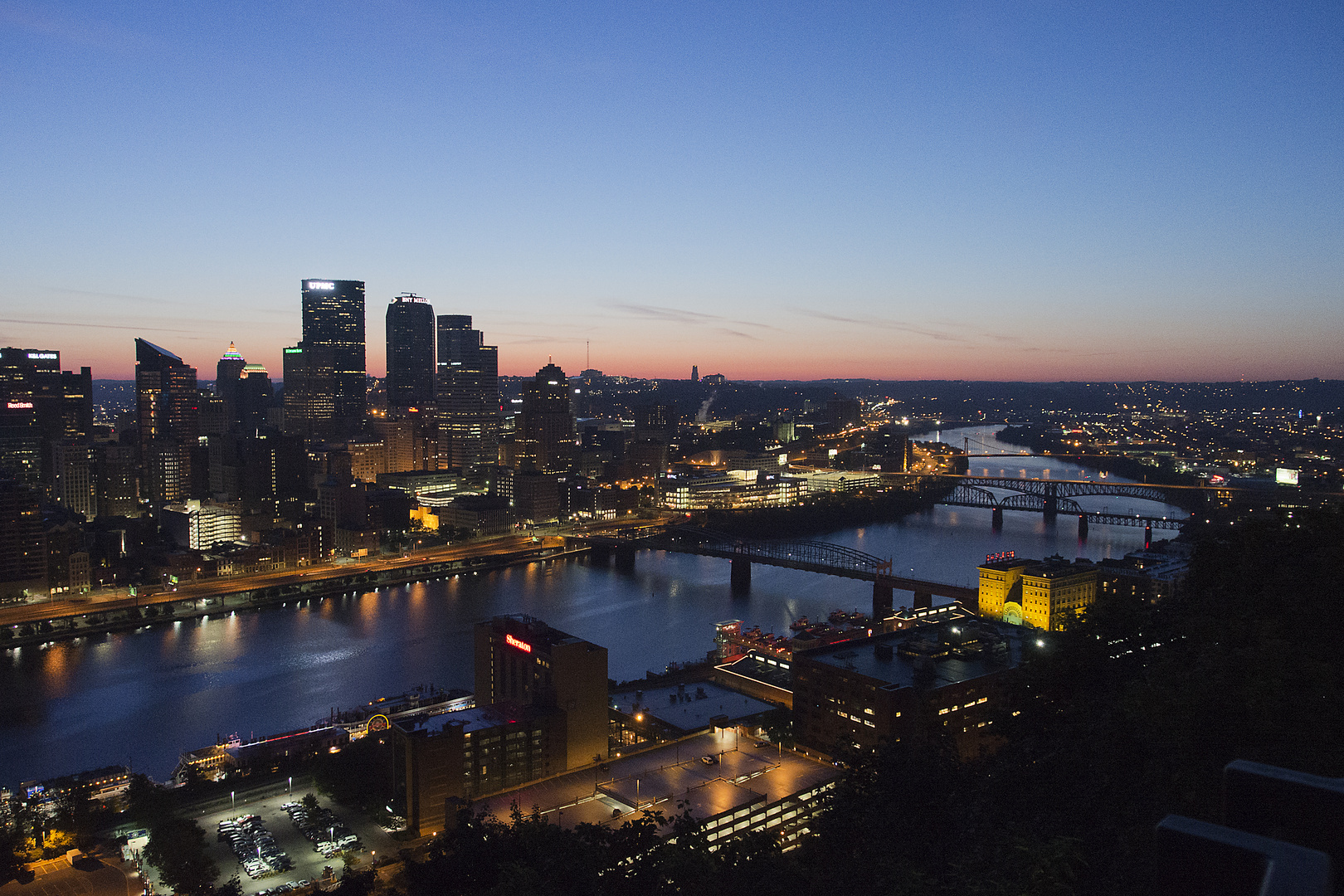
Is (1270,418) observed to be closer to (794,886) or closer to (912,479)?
(912,479)

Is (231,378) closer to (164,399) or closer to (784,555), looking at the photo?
(164,399)

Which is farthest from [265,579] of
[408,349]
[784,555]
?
[408,349]

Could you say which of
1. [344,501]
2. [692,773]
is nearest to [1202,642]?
[692,773]

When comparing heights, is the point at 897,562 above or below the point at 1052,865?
below

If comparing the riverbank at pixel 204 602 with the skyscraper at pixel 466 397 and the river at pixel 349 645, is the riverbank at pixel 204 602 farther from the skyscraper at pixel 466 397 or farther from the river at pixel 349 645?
the skyscraper at pixel 466 397

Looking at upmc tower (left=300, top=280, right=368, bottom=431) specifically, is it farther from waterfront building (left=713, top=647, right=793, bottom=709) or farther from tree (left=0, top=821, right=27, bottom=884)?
tree (left=0, top=821, right=27, bottom=884)
